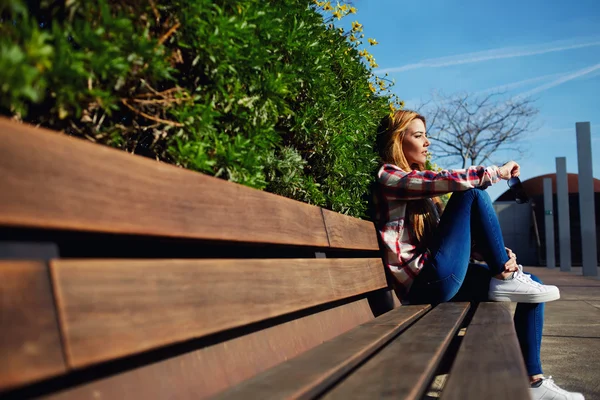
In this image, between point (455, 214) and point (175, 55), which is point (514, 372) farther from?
point (455, 214)

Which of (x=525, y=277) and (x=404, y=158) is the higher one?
(x=404, y=158)

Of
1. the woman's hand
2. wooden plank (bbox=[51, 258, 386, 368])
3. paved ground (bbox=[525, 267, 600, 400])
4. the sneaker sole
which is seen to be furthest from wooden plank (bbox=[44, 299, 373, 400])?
paved ground (bbox=[525, 267, 600, 400])

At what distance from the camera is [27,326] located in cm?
81

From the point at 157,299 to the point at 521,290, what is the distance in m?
2.50

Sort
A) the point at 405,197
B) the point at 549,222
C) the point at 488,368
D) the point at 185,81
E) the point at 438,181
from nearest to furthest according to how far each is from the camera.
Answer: the point at 488,368, the point at 185,81, the point at 438,181, the point at 405,197, the point at 549,222

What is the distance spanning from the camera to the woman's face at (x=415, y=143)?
364 cm

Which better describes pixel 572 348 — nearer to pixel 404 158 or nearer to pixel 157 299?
pixel 404 158

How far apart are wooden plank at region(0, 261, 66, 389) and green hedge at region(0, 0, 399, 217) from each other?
280mm

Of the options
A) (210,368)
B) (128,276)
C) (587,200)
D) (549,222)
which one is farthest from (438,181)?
(549,222)

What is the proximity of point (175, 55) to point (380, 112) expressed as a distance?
98.1 inches

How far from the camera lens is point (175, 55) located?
164 centimetres

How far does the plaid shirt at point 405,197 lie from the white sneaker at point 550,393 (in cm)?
87

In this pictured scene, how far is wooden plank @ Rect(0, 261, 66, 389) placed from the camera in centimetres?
78

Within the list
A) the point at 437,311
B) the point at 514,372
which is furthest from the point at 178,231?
the point at 437,311
